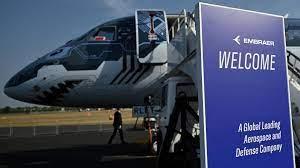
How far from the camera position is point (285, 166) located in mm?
4820

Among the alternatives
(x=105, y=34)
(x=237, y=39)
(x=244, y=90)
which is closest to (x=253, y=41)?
(x=237, y=39)

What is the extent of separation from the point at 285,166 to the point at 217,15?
1.92 m

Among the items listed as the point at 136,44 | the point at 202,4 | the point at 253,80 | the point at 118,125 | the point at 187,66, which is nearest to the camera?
the point at 202,4

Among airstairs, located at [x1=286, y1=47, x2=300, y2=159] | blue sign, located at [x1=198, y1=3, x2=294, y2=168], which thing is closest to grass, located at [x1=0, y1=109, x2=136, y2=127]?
airstairs, located at [x1=286, y1=47, x2=300, y2=159]

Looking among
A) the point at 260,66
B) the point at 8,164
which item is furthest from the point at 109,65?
the point at 260,66

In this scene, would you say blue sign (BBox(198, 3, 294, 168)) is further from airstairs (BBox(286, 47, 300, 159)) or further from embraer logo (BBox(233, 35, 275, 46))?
airstairs (BBox(286, 47, 300, 159))

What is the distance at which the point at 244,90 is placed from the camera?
454 cm

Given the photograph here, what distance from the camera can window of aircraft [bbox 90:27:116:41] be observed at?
1473 cm

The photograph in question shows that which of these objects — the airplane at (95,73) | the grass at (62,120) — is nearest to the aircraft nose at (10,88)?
the airplane at (95,73)

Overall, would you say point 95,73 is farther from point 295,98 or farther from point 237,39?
point 237,39

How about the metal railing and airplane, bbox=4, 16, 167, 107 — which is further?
airplane, bbox=4, 16, 167, 107

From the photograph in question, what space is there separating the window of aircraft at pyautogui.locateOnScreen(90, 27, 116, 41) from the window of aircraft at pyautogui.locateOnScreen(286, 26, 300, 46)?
586 cm

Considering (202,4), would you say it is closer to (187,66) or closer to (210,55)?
(210,55)

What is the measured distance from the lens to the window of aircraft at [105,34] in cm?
1473
